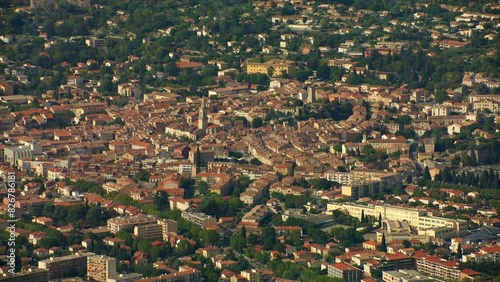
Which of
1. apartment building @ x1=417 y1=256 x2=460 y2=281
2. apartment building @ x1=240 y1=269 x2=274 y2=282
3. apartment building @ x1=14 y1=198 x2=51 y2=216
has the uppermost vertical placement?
apartment building @ x1=240 y1=269 x2=274 y2=282

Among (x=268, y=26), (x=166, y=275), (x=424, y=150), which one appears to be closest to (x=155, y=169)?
(x=424, y=150)


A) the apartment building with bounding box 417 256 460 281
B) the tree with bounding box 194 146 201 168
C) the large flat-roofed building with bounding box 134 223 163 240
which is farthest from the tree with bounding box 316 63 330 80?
the apartment building with bounding box 417 256 460 281

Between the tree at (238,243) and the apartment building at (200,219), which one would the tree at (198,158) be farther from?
the tree at (238,243)

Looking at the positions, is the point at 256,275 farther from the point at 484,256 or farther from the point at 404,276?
the point at 484,256

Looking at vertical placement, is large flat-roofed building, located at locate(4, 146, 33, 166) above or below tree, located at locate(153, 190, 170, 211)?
below

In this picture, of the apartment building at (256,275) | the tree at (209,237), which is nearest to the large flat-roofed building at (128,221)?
the tree at (209,237)

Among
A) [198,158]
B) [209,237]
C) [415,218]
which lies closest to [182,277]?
[209,237]

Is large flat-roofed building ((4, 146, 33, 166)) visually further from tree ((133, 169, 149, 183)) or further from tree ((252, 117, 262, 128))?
tree ((252, 117, 262, 128))
